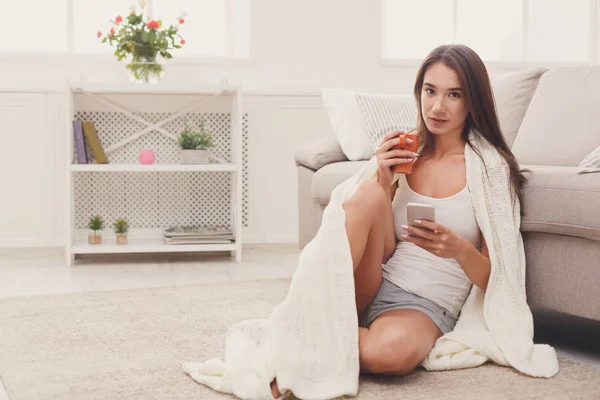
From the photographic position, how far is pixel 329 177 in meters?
3.06

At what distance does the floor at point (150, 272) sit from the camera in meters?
2.58

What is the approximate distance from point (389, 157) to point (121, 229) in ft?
7.67

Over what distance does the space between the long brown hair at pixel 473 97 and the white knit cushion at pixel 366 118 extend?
119 cm

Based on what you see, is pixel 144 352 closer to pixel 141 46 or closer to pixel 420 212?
pixel 420 212

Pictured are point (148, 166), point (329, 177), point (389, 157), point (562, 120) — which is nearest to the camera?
point (389, 157)

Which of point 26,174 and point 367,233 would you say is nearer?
point 367,233

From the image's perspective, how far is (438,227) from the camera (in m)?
1.76

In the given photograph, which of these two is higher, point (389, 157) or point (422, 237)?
point (389, 157)

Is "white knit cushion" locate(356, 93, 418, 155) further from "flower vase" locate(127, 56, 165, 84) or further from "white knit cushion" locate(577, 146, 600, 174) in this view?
"white knit cushion" locate(577, 146, 600, 174)

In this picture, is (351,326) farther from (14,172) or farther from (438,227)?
(14,172)

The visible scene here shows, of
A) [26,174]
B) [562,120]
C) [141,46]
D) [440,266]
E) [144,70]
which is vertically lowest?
[440,266]

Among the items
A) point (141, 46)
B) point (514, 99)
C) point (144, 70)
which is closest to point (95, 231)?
point (144, 70)

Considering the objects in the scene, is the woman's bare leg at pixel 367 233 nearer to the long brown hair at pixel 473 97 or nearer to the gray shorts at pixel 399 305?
the gray shorts at pixel 399 305

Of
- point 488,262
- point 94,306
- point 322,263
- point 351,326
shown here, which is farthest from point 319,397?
point 94,306
